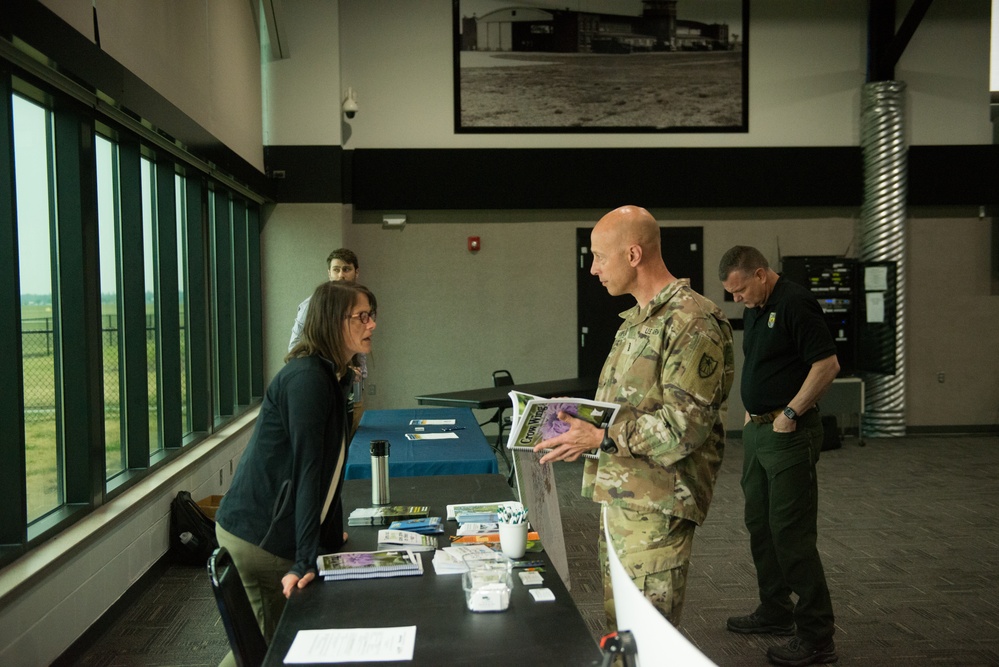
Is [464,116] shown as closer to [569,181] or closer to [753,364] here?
[569,181]

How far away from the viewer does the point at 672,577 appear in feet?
7.87

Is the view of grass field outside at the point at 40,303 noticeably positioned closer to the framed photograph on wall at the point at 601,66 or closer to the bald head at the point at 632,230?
the bald head at the point at 632,230

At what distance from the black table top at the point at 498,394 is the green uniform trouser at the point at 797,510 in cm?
293

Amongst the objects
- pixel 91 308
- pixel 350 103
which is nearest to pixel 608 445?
pixel 91 308

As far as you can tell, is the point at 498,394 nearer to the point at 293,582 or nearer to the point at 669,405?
the point at 669,405

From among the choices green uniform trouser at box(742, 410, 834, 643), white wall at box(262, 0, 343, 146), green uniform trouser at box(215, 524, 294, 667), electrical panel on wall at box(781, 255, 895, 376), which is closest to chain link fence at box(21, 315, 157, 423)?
green uniform trouser at box(215, 524, 294, 667)

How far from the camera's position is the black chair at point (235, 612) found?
2.05 m

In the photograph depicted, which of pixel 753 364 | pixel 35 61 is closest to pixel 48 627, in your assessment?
pixel 35 61

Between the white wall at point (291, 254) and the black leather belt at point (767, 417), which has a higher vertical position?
the white wall at point (291, 254)

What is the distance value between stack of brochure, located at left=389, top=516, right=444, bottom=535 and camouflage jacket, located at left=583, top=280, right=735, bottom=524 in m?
0.55

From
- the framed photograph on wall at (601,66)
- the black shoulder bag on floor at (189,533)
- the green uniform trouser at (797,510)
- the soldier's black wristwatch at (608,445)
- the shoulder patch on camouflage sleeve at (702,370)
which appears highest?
the framed photograph on wall at (601,66)

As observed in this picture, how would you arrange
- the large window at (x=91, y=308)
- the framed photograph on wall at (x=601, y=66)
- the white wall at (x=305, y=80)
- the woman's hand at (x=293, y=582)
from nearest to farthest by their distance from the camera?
the woman's hand at (x=293, y=582), the large window at (x=91, y=308), the white wall at (x=305, y=80), the framed photograph on wall at (x=601, y=66)

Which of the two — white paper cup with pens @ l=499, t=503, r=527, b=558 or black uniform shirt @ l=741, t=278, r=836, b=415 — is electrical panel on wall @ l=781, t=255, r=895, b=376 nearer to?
black uniform shirt @ l=741, t=278, r=836, b=415

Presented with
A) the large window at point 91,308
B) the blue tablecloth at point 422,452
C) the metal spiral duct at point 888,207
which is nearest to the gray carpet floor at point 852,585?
the large window at point 91,308
